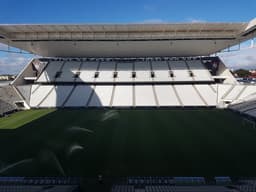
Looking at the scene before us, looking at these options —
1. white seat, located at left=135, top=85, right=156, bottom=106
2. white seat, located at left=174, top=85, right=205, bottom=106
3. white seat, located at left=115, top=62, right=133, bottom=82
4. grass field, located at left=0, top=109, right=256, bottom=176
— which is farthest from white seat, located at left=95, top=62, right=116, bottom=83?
grass field, located at left=0, top=109, right=256, bottom=176

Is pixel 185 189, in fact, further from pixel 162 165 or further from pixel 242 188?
pixel 162 165

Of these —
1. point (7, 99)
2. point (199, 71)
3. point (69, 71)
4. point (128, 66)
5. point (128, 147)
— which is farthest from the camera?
point (128, 66)

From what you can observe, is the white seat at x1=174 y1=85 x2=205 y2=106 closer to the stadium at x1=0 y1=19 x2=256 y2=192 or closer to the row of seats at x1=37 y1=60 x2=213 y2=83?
the stadium at x1=0 y1=19 x2=256 y2=192

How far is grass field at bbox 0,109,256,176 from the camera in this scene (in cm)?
1020

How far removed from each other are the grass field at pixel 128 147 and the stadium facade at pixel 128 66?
8.50 m

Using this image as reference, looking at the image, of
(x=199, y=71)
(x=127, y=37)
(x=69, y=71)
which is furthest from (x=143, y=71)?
(x=69, y=71)

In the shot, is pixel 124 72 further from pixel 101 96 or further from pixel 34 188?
pixel 34 188

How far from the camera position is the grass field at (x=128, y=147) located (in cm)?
1020

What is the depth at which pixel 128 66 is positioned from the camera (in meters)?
36.3

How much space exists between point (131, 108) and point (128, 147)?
1547 cm

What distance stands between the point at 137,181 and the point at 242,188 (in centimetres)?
349

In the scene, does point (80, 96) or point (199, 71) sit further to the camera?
point (199, 71)

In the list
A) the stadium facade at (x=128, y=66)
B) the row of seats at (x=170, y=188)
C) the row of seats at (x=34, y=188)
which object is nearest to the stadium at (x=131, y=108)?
the row of seats at (x=170, y=188)

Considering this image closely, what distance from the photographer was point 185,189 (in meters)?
7.76
